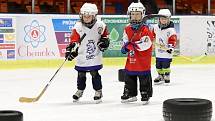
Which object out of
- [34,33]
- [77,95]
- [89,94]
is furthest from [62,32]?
[77,95]

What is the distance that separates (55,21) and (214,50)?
3.19 metres

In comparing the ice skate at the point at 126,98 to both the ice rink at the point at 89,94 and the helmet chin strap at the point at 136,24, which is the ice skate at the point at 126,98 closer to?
the ice rink at the point at 89,94

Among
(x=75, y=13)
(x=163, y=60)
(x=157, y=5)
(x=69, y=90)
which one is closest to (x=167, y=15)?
(x=163, y=60)

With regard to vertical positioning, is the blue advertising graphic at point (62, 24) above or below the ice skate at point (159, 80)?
above

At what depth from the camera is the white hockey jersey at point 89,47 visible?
5277mm

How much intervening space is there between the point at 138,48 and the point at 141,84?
1.15ft

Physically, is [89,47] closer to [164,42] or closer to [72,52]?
[72,52]

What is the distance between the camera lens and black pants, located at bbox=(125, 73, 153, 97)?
17.4ft

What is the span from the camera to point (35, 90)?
6.57 meters

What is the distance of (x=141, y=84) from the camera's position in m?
5.32

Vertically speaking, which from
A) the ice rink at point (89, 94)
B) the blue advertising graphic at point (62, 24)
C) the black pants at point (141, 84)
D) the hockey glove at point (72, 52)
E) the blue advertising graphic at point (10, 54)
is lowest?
the ice rink at point (89, 94)

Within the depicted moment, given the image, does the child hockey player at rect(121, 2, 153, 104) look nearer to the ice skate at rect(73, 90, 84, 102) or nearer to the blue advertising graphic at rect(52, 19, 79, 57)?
the ice skate at rect(73, 90, 84, 102)

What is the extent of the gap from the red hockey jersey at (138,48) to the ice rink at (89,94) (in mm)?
345

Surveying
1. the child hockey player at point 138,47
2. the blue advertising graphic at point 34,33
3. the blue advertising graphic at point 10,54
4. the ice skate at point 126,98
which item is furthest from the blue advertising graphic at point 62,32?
the child hockey player at point 138,47
